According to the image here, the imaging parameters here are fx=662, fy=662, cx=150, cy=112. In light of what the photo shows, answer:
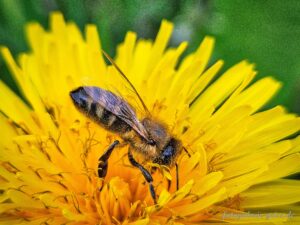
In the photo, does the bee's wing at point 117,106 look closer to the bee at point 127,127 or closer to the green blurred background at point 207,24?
the bee at point 127,127

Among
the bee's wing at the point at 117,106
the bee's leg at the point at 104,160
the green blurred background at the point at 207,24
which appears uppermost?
the green blurred background at the point at 207,24

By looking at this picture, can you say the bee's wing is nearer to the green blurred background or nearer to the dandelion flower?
the dandelion flower

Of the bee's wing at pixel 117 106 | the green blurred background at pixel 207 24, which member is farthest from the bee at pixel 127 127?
the green blurred background at pixel 207 24

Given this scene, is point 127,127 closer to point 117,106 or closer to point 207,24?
point 117,106

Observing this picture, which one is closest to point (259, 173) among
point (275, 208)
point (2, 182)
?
point (275, 208)

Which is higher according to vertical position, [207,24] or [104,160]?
[207,24]

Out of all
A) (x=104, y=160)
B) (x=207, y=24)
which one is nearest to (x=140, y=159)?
(x=104, y=160)

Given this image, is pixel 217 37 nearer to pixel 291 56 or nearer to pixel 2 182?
pixel 291 56
